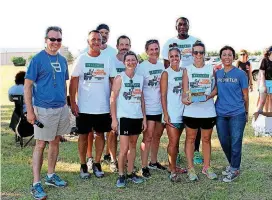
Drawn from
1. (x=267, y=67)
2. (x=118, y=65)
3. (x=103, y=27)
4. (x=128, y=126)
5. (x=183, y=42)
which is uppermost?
(x=103, y=27)

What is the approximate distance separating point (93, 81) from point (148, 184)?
1555mm

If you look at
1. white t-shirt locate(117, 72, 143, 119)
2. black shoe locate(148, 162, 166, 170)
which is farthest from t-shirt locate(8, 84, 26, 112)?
white t-shirt locate(117, 72, 143, 119)

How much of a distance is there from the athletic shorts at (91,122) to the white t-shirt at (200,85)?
1.08 metres

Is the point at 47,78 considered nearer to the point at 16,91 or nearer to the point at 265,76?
the point at 16,91

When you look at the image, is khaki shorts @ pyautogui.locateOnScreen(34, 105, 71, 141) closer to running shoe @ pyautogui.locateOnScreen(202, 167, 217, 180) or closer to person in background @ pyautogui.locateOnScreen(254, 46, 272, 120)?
running shoe @ pyautogui.locateOnScreen(202, 167, 217, 180)

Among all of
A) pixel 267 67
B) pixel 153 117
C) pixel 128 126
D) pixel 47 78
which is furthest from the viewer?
pixel 267 67

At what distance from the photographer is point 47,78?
14.8ft

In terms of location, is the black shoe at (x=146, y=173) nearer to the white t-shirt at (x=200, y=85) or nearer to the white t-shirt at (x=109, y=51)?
the white t-shirt at (x=200, y=85)

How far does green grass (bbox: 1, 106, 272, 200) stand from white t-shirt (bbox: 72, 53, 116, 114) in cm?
102

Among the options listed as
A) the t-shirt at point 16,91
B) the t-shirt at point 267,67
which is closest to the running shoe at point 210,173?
the t-shirt at point 267,67

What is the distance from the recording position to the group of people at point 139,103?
4668mm

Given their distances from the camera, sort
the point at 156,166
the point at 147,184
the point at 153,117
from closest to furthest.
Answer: the point at 147,184 → the point at 153,117 → the point at 156,166

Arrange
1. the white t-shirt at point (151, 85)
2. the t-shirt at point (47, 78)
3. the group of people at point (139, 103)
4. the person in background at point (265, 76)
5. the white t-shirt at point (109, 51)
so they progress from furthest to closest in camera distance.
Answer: the person in background at point (265, 76) → the white t-shirt at point (109, 51) → the white t-shirt at point (151, 85) → the group of people at point (139, 103) → the t-shirt at point (47, 78)

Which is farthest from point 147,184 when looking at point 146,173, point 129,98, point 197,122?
point 129,98
